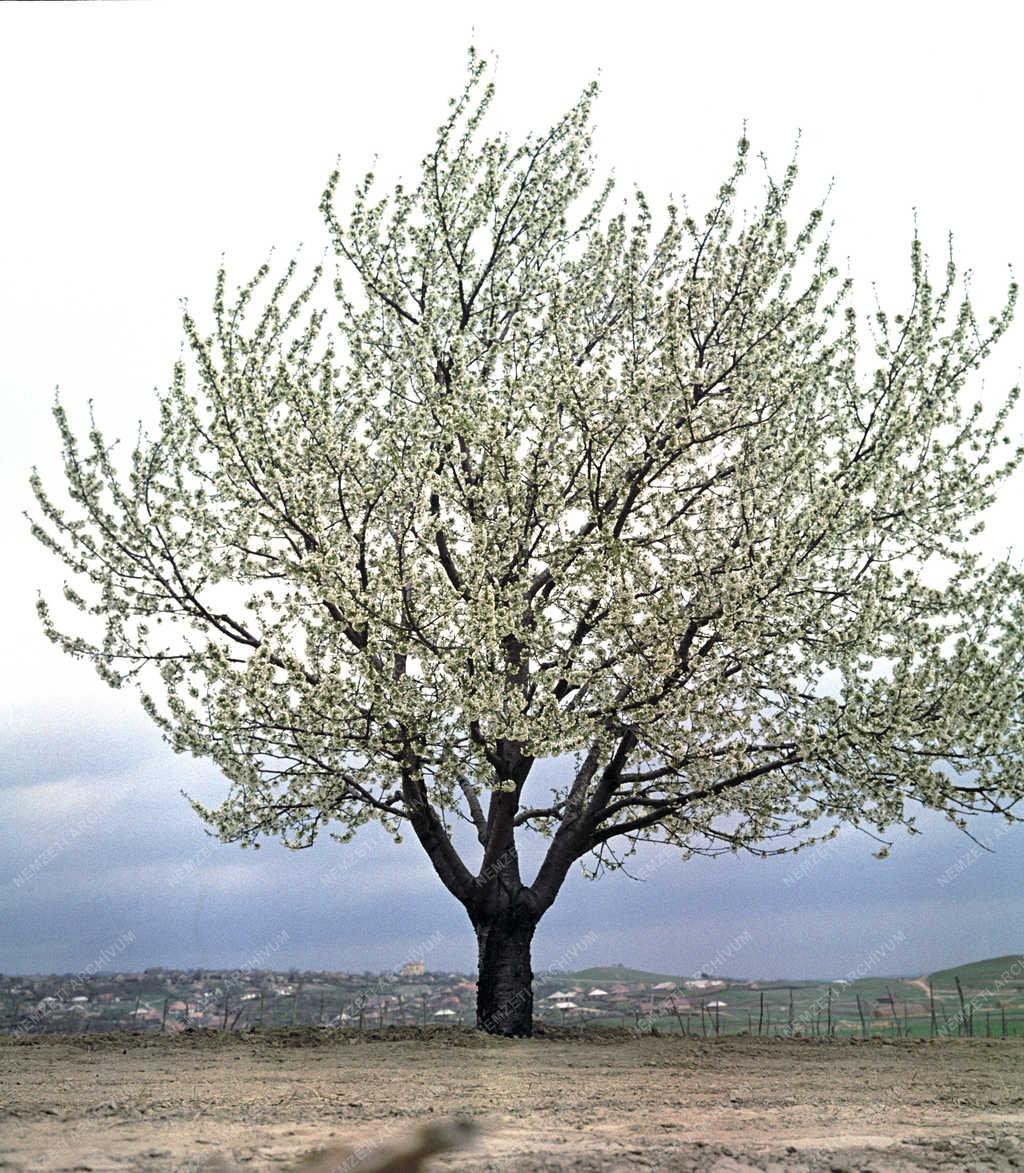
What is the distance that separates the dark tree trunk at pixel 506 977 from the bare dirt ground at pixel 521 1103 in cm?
70

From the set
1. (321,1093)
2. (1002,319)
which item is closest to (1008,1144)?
(321,1093)

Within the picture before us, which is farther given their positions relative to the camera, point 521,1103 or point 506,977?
point 506,977

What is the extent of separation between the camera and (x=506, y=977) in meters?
15.5

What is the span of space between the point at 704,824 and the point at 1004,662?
193 inches

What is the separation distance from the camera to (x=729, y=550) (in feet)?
46.1

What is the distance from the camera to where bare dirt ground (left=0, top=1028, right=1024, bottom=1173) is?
709 cm

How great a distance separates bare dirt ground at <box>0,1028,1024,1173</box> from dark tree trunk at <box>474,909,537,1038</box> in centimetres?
70

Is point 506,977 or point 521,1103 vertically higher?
point 506,977

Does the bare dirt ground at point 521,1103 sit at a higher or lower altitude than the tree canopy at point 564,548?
lower

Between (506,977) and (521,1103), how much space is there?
6750 millimetres

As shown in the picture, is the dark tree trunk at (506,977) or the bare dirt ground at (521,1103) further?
the dark tree trunk at (506,977)

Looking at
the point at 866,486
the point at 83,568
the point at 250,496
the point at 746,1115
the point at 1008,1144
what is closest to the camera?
the point at 1008,1144

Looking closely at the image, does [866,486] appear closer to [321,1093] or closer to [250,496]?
[250,496]

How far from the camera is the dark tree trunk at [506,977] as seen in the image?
15.4 metres
